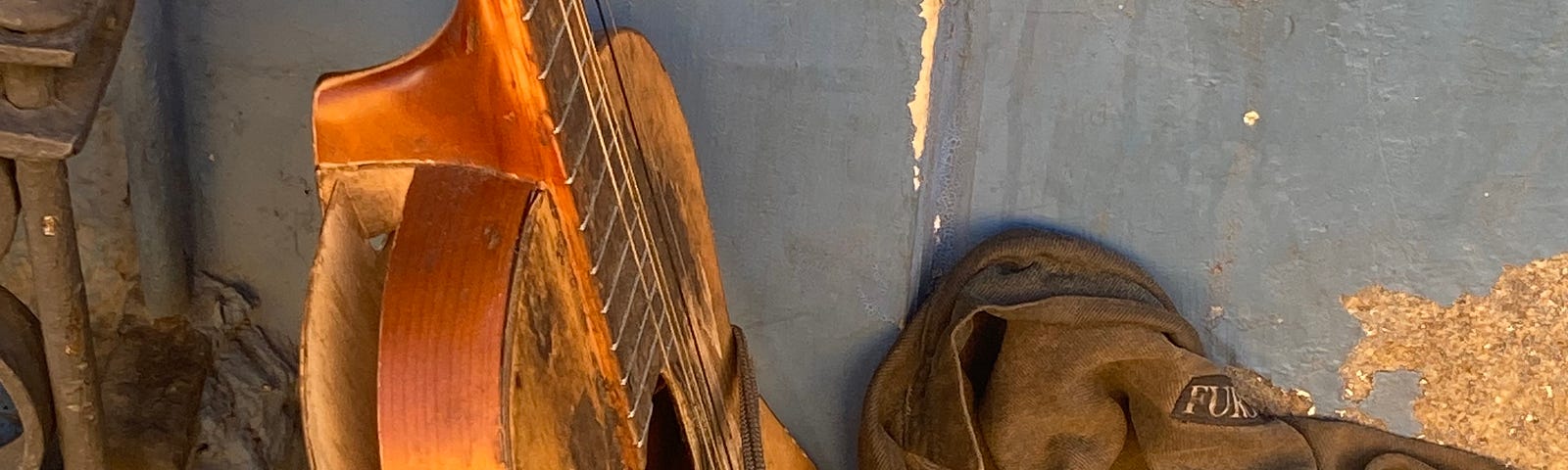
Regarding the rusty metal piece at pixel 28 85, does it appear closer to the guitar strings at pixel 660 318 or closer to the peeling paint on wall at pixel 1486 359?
the guitar strings at pixel 660 318

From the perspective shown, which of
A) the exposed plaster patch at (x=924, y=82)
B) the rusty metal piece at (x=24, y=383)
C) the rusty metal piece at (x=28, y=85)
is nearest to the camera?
the rusty metal piece at (x=28, y=85)

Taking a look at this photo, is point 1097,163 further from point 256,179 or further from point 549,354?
point 256,179

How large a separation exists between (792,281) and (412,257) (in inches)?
23.4

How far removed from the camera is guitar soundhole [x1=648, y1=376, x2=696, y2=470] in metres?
0.86

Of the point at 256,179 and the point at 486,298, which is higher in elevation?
the point at 486,298

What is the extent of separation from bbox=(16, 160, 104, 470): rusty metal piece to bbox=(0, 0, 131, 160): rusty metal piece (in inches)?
1.3

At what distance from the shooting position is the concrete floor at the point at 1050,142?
95cm

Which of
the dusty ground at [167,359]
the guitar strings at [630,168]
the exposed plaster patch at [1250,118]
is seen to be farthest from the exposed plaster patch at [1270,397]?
the dusty ground at [167,359]

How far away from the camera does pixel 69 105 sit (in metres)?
0.76

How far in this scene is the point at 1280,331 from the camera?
108 cm

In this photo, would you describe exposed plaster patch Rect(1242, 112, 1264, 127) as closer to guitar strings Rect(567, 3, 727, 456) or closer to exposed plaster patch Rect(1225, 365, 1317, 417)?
exposed plaster patch Rect(1225, 365, 1317, 417)

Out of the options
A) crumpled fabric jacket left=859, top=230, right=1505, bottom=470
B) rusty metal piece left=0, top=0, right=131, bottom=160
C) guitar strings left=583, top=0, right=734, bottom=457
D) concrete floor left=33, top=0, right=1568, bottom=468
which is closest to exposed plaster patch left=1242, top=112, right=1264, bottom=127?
concrete floor left=33, top=0, right=1568, bottom=468

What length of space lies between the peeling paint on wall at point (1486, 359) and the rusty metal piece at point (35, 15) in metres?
0.98

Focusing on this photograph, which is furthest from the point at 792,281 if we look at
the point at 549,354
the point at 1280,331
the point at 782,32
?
the point at 549,354
